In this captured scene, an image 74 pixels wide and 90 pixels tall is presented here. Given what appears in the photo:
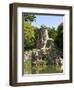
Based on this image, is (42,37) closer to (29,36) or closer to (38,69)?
(29,36)

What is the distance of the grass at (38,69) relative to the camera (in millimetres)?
1853

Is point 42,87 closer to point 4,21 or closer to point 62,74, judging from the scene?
point 62,74

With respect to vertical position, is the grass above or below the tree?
below

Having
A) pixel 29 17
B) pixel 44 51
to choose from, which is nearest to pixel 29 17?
pixel 29 17

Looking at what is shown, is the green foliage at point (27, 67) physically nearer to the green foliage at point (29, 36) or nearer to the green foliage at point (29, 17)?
the green foliage at point (29, 36)

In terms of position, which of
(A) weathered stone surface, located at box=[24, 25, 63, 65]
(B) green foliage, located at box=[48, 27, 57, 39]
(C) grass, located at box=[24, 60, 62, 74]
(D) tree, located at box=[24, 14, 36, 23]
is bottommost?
(C) grass, located at box=[24, 60, 62, 74]

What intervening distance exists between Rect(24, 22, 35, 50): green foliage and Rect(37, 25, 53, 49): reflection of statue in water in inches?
1.6

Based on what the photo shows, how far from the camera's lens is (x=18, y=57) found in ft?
5.97

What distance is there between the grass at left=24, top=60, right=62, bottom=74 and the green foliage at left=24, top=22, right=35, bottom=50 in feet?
0.33

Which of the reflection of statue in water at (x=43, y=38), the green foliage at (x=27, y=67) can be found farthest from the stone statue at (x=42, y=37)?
the green foliage at (x=27, y=67)

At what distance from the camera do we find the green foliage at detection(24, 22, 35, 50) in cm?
185

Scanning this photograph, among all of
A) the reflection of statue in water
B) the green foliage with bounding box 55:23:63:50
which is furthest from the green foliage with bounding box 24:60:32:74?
the green foliage with bounding box 55:23:63:50

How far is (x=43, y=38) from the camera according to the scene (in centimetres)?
189

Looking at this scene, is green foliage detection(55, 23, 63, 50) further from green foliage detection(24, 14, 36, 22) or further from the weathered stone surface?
green foliage detection(24, 14, 36, 22)
